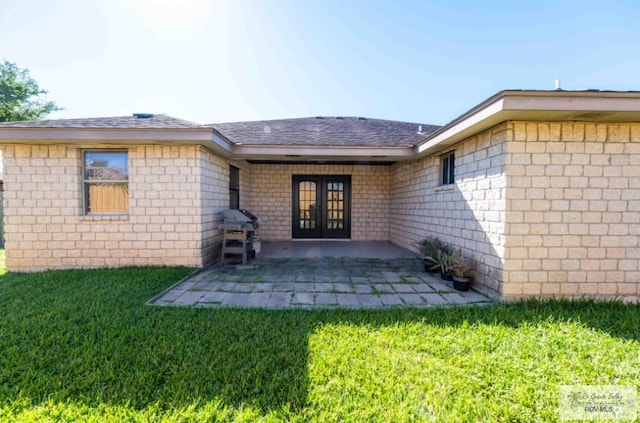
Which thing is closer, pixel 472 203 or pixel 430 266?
pixel 472 203

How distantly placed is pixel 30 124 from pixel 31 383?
4.90 m

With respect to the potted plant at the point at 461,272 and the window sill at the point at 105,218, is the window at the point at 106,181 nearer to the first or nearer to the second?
the window sill at the point at 105,218

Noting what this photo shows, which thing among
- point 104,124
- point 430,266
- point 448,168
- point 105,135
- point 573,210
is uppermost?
point 104,124

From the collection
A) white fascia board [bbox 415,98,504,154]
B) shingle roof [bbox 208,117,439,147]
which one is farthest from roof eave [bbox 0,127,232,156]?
white fascia board [bbox 415,98,504,154]

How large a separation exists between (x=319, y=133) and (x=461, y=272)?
5.15 m

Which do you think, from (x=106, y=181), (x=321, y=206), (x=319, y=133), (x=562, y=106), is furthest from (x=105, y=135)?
(x=562, y=106)

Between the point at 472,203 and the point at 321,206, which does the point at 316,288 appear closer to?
the point at 472,203

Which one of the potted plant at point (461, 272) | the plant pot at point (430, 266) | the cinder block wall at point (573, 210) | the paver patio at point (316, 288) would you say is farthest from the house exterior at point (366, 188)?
the paver patio at point (316, 288)

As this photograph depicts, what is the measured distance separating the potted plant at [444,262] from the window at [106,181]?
18.9 feet

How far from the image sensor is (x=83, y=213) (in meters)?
4.95

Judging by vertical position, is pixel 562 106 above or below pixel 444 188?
above

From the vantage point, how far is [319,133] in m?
7.46

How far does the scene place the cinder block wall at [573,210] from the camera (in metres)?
3.33

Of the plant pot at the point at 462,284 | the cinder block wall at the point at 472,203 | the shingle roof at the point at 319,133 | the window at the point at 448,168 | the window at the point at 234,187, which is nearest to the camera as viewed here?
the cinder block wall at the point at 472,203
